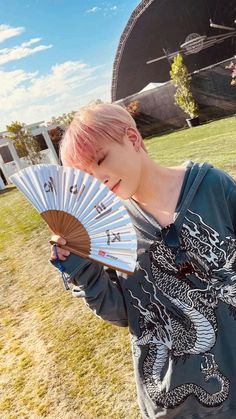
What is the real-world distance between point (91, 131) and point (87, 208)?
0.27 m

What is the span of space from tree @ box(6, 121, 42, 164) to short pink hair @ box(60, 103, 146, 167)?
79.3 ft

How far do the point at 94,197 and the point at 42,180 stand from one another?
0.18 metres

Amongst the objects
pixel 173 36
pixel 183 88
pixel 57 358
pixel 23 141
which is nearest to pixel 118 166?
pixel 57 358

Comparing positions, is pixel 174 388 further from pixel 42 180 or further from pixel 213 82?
pixel 213 82

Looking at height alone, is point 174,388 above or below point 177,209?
below

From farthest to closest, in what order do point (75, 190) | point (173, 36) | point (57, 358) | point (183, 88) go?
1. point (173, 36)
2. point (183, 88)
3. point (57, 358)
4. point (75, 190)

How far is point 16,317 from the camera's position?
16.2ft

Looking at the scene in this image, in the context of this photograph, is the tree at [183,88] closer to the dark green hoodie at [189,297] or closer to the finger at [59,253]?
the dark green hoodie at [189,297]

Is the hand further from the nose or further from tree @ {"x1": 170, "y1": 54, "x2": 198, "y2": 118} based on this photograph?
tree @ {"x1": 170, "y1": 54, "x2": 198, "y2": 118}

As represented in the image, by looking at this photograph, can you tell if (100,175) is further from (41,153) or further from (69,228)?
(41,153)

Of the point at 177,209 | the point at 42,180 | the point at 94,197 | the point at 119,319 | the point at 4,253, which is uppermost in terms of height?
the point at 42,180

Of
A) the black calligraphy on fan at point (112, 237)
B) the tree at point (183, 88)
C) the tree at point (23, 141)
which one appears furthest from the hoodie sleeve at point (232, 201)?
the tree at point (23, 141)

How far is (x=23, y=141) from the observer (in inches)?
987

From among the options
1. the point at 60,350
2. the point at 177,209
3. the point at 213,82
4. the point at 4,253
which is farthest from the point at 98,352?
the point at 213,82
